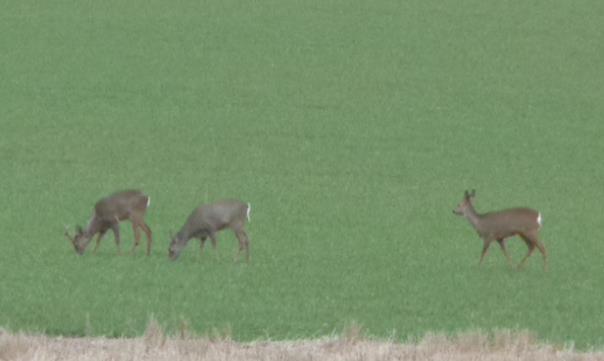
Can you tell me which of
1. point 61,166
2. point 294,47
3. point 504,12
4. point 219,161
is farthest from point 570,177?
point 504,12

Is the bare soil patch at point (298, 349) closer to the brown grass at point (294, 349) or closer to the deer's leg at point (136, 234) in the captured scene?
the brown grass at point (294, 349)

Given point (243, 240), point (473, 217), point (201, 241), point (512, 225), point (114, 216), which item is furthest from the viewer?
point (201, 241)

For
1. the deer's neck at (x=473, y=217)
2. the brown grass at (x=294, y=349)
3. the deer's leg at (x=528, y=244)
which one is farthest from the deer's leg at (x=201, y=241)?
the brown grass at (x=294, y=349)

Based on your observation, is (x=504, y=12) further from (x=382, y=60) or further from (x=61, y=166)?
(x=61, y=166)

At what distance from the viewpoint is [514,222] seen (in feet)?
62.5

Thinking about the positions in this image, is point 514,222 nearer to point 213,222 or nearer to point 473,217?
point 473,217

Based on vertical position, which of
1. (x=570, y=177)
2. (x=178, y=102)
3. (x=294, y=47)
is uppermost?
(x=294, y=47)

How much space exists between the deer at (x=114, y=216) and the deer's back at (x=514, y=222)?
3.95 m

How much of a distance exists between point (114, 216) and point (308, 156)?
10.2m

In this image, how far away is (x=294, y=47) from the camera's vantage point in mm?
41125

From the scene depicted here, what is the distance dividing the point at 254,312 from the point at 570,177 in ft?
45.3

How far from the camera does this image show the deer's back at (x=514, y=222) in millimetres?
19000

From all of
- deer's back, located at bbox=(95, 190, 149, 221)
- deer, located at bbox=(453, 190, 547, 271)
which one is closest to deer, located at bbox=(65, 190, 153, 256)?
deer's back, located at bbox=(95, 190, 149, 221)

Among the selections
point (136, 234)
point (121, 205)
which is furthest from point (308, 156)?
point (136, 234)
